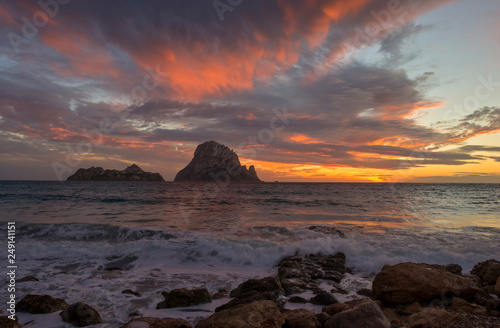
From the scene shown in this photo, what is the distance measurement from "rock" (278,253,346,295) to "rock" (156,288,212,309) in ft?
7.27

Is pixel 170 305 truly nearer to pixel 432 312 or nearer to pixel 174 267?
pixel 174 267

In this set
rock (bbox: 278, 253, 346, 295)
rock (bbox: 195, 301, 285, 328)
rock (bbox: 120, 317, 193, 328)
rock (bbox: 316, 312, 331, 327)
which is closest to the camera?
rock (bbox: 195, 301, 285, 328)

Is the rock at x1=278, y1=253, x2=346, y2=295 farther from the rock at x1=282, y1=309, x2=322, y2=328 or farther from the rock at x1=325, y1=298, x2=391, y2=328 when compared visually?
the rock at x1=325, y1=298, x2=391, y2=328

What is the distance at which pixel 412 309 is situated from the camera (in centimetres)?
560

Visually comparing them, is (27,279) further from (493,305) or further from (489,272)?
(489,272)

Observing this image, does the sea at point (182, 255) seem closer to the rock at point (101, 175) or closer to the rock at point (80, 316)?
the rock at point (80, 316)

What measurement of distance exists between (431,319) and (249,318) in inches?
137

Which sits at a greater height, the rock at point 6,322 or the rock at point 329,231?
the rock at point 6,322

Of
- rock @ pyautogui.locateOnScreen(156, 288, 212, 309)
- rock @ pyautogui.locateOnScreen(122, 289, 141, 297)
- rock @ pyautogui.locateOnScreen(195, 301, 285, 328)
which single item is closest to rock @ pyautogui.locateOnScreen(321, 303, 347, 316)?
rock @ pyautogui.locateOnScreen(195, 301, 285, 328)

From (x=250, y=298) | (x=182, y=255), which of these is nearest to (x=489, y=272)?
(x=250, y=298)

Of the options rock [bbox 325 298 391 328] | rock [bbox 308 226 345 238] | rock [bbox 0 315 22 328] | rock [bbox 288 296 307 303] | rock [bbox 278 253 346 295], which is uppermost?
rock [bbox 325 298 391 328]

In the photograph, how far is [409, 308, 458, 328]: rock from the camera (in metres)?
4.70

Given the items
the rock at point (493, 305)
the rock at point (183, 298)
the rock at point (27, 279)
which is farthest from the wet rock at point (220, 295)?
the rock at point (493, 305)

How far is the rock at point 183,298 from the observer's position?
5.91 metres
